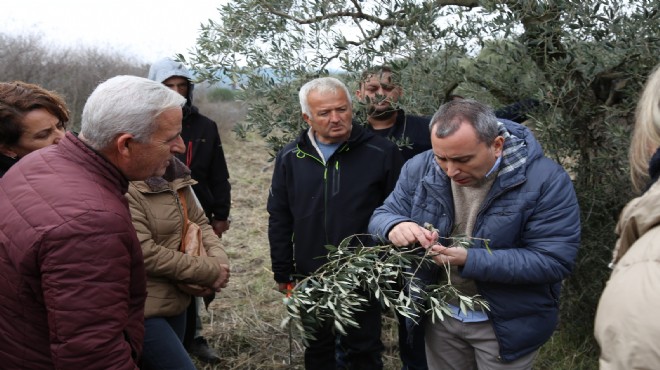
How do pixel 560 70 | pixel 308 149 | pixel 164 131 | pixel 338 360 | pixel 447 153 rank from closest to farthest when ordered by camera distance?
pixel 164 131, pixel 447 153, pixel 560 70, pixel 308 149, pixel 338 360

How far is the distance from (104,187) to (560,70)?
2.73 meters

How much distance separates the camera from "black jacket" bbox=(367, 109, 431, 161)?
4262 mm

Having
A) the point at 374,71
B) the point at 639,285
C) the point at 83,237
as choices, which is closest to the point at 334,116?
the point at 374,71

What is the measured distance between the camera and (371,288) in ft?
9.58

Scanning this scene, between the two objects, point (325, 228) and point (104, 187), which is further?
point (325, 228)

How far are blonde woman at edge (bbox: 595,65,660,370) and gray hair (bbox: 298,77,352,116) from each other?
225cm

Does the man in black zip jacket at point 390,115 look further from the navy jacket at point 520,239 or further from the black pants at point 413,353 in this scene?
the black pants at point 413,353

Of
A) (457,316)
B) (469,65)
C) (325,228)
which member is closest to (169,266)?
(325,228)

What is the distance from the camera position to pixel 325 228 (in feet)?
12.4

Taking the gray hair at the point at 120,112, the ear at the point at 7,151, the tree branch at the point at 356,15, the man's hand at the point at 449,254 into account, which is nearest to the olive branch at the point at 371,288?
the man's hand at the point at 449,254

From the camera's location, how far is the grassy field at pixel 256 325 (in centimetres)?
473

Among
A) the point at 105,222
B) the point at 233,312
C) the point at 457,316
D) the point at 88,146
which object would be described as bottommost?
the point at 233,312

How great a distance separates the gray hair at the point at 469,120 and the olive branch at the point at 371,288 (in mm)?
482

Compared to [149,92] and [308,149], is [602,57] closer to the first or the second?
[308,149]
